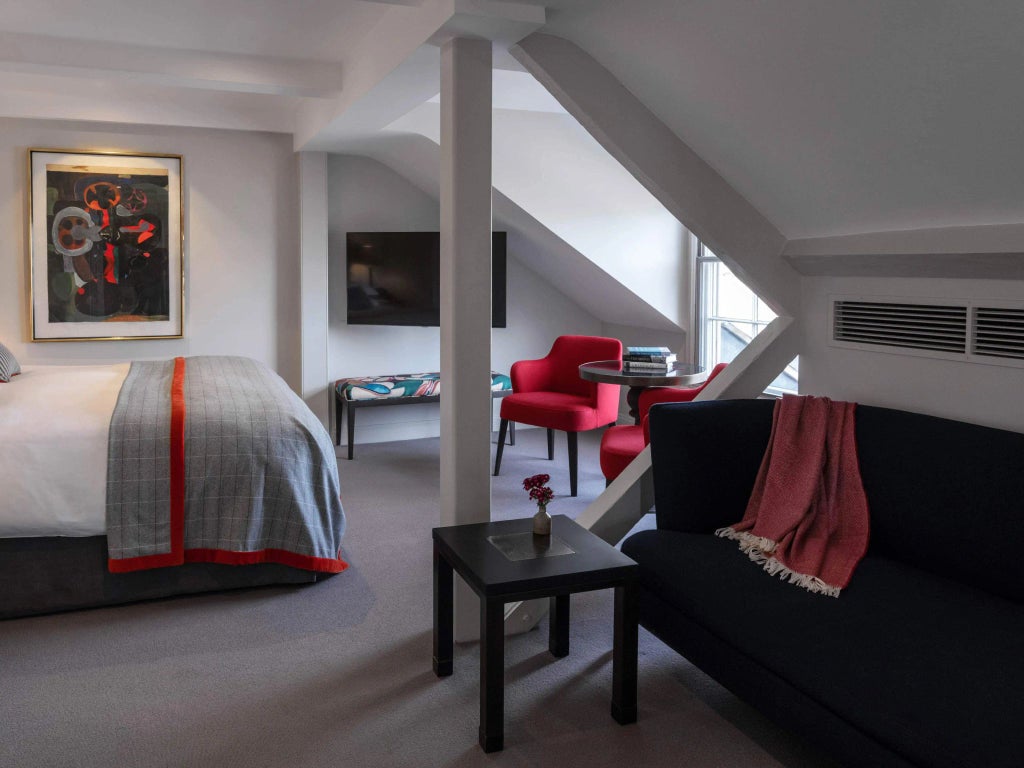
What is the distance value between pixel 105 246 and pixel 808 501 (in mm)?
4741

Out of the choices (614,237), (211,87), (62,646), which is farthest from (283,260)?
(62,646)

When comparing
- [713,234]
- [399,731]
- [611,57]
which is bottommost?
[399,731]

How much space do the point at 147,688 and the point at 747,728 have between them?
69.1 inches

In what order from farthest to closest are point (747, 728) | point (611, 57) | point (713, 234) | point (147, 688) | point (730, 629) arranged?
point (713, 234)
point (611, 57)
point (147, 688)
point (747, 728)
point (730, 629)

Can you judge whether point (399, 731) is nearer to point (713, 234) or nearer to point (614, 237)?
point (713, 234)

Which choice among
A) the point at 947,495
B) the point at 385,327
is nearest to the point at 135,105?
the point at 385,327

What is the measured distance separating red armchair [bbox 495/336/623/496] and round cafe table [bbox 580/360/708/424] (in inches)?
18.3

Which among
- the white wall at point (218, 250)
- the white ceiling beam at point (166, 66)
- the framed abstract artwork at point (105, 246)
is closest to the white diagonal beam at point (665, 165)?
the white ceiling beam at point (166, 66)

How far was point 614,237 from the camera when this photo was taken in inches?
222

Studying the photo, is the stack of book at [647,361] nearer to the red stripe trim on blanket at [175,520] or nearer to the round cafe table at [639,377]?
the round cafe table at [639,377]

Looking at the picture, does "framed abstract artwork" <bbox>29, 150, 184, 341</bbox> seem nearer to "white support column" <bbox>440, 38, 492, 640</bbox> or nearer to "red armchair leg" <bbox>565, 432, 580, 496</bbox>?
"red armchair leg" <bbox>565, 432, 580, 496</bbox>

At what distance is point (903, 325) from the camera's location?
9.67ft

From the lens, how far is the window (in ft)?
18.2

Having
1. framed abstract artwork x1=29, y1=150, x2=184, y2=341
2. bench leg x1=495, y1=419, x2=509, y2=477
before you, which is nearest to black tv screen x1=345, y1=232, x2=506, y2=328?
bench leg x1=495, y1=419, x2=509, y2=477
